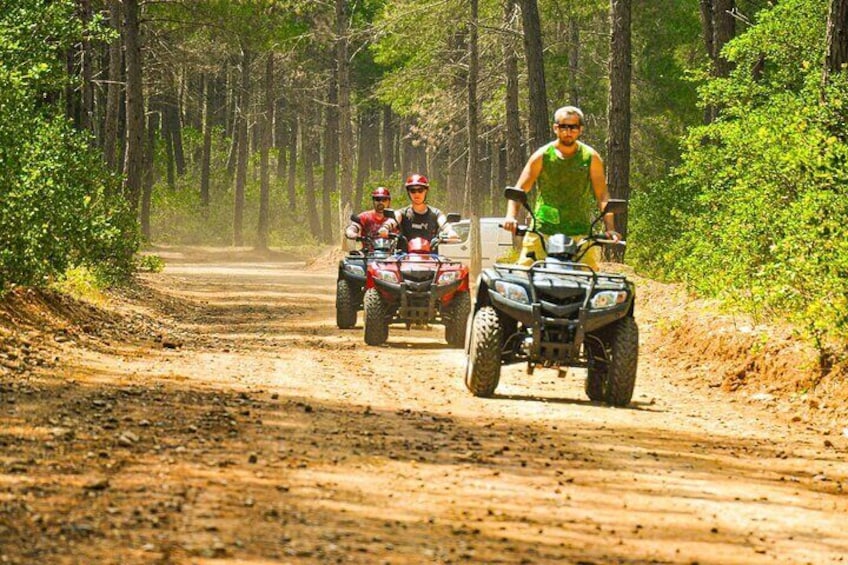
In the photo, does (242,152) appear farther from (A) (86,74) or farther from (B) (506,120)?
(B) (506,120)

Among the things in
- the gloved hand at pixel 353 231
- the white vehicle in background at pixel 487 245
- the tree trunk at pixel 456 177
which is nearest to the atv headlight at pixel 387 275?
the gloved hand at pixel 353 231

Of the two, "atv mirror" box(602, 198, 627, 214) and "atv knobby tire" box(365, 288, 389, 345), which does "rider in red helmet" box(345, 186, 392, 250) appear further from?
"atv mirror" box(602, 198, 627, 214)

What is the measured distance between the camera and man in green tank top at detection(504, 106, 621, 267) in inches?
442

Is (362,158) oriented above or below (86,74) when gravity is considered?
below

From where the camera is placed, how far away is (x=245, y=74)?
179 ft

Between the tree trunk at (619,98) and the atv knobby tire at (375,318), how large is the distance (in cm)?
851

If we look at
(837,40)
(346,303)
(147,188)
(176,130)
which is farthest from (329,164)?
(837,40)

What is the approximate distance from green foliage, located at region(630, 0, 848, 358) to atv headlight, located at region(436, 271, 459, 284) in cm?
288

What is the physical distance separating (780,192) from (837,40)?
1.92 m

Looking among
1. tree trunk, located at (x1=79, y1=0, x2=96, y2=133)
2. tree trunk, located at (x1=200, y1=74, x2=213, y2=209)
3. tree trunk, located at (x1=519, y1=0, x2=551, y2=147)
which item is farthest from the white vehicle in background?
tree trunk, located at (x1=200, y1=74, x2=213, y2=209)

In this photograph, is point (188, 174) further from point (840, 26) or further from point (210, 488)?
point (210, 488)

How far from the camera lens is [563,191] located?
11328 mm

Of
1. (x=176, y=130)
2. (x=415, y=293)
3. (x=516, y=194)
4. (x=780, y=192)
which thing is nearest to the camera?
(x=516, y=194)

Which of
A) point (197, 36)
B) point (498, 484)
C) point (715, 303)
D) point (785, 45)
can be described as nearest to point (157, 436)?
point (498, 484)
